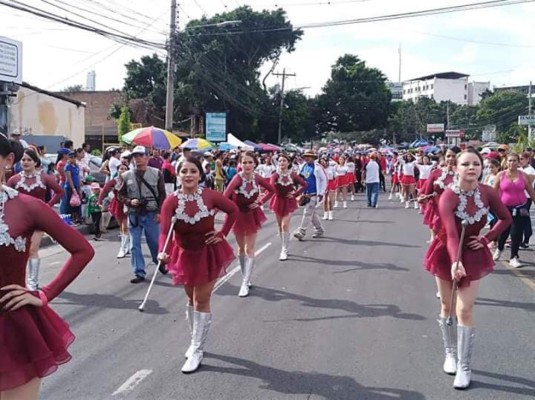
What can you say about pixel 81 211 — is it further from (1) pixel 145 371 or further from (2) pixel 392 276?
(1) pixel 145 371

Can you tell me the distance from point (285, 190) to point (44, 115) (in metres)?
24.0

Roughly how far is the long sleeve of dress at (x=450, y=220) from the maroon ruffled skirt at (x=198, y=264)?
203 centimetres

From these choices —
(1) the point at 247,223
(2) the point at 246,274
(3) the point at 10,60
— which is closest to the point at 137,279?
(2) the point at 246,274

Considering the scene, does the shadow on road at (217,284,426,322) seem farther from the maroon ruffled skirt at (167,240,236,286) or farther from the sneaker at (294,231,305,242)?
the sneaker at (294,231,305,242)

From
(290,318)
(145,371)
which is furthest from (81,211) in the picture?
(145,371)

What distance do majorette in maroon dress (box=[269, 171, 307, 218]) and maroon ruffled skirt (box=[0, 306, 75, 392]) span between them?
26.8ft

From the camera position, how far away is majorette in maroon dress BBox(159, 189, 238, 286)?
574 centimetres

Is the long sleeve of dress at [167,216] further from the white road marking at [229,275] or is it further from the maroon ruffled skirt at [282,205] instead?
the maroon ruffled skirt at [282,205]

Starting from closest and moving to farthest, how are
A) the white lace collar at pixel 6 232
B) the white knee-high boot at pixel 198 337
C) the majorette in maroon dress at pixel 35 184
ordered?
the white lace collar at pixel 6 232
the white knee-high boot at pixel 198 337
the majorette in maroon dress at pixel 35 184

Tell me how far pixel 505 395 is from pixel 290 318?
2.82 metres

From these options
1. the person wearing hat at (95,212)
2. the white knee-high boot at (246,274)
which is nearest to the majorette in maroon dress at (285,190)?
the white knee-high boot at (246,274)

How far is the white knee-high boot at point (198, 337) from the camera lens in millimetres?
5617

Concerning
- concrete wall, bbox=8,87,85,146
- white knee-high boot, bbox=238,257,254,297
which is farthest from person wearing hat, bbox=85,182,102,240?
concrete wall, bbox=8,87,85,146

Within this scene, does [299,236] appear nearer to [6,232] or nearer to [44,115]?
[6,232]
